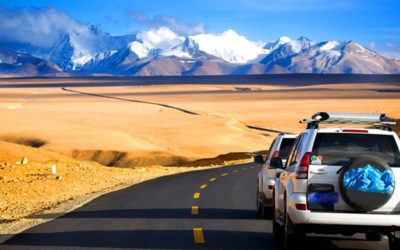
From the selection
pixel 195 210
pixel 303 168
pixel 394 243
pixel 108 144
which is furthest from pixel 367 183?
pixel 108 144

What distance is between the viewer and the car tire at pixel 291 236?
8570 mm

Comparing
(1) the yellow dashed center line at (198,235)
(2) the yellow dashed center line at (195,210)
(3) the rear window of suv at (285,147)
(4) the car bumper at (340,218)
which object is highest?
(3) the rear window of suv at (285,147)

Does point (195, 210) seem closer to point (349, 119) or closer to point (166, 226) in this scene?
point (166, 226)

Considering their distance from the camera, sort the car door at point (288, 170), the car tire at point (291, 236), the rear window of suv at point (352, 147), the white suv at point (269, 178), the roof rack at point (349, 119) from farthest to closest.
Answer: the white suv at point (269, 178)
the roof rack at point (349, 119)
the car door at point (288, 170)
the car tire at point (291, 236)
the rear window of suv at point (352, 147)

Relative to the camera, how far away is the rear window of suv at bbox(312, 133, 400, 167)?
27.6 feet

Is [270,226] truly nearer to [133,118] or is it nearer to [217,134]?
[217,134]

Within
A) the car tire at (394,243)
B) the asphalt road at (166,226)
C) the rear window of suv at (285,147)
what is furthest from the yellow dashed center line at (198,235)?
the rear window of suv at (285,147)

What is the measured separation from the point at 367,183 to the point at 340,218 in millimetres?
538

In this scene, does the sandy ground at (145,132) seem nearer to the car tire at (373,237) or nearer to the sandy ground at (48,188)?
the sandy ground at (48,188)

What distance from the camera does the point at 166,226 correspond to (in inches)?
467

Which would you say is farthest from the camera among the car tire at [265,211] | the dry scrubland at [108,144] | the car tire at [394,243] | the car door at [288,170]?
the dry scrubland at [108,144]

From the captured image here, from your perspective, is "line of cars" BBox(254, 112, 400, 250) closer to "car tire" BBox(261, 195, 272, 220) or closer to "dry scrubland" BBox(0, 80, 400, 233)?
"car tire" BBox(261, 195, 272, 220)

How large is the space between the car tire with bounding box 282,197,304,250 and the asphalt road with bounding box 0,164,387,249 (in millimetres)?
558

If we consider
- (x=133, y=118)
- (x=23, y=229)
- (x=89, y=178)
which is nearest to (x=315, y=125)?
(x=23, y=229)
